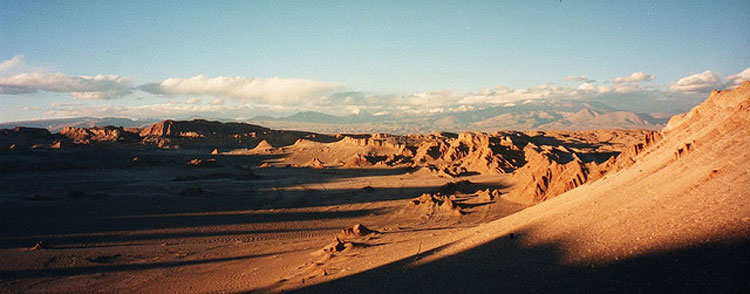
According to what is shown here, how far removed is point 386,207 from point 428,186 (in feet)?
18.4

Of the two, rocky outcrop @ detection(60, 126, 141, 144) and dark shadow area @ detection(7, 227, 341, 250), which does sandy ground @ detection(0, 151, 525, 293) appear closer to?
dark shadow area @ detection(7, 227, 341, 250)

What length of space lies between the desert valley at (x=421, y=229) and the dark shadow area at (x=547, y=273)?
19mm

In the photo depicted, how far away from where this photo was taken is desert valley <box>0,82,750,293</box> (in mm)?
4812

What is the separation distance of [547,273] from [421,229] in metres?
7.18

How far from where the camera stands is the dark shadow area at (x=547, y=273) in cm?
395

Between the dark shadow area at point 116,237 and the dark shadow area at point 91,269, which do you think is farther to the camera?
the dark shadow area at point 116,237

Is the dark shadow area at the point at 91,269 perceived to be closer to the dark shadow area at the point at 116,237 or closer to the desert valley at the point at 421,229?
the desert valley at the point at 421,229

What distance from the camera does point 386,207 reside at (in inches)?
688

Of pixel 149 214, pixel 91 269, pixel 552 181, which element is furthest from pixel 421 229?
Answer: pixel 149 214

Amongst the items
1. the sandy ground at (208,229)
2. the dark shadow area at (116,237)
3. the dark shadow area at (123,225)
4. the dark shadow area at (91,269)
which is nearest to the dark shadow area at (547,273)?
the sandy ground at (208,229)

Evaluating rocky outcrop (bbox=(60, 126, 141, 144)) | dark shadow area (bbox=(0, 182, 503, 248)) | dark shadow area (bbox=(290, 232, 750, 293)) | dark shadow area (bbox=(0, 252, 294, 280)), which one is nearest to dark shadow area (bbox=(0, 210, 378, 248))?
dark shadow area (bbox=(0, 182, 503, 248))

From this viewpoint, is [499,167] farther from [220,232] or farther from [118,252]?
[118,252]

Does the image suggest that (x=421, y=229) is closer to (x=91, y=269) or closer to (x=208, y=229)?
(x=208, y=229)

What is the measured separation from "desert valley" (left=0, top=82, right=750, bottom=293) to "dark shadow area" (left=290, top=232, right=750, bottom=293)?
19mm
